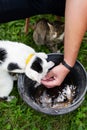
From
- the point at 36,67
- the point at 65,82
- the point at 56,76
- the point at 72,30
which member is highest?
the point at 72,30

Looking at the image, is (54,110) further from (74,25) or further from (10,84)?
(74,25)

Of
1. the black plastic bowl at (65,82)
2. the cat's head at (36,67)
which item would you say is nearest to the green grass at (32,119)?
the black plastic bowl at (65,82)

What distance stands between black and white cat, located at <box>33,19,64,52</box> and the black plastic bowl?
231 mm

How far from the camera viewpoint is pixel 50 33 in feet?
7.74

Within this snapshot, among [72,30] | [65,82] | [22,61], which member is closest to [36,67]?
[22,61]

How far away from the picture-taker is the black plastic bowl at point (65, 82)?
78.6 inches

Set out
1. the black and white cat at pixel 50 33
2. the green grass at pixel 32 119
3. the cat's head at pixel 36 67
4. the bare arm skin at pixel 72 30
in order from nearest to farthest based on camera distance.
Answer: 1. the bare arm skin at pixel 72 30
2. the cat's head at pixel 36 67
3. the green grass at pixel 32 119
4. the black and white cat at pixel 50 33

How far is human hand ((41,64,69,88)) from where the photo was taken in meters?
1.98

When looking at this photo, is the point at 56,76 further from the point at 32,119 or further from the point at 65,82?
the point at 32,119

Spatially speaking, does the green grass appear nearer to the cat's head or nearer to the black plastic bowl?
the black plastic bowl

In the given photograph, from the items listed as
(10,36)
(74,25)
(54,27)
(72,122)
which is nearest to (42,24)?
(54,27)

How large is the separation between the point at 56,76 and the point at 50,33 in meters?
0.47

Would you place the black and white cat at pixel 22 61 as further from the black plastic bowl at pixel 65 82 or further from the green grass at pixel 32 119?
the green grass at pixel 32 119

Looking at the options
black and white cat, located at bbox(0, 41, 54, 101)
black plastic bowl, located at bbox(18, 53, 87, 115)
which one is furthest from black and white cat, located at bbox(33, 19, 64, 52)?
black and white cat, located at bbox(0, 41, 54, 101)
